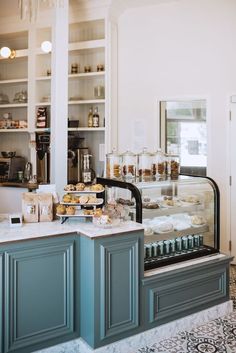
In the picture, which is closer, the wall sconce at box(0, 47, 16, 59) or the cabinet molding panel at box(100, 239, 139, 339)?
the cabinet molding panel at box(100, 239, 139, 339)

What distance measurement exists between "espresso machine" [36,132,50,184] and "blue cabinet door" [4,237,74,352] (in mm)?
2932

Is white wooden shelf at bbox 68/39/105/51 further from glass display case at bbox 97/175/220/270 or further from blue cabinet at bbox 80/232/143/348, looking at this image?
blue cabinet at bbox 80/232/143/348

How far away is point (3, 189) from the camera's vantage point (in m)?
5.53

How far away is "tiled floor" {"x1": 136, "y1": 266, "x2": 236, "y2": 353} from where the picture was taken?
113 inches

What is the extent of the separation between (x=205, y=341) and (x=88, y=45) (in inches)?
161

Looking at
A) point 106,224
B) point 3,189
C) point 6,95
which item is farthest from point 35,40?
point 106,224

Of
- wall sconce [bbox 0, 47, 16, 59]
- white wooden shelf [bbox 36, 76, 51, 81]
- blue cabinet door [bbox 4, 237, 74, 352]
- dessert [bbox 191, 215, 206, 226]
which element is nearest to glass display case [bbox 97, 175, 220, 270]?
dessert [bbox 191, 215, 206, 226]

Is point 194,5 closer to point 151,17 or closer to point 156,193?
point 151,17

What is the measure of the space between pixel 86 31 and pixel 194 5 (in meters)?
1.62

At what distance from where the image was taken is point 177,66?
5.24m

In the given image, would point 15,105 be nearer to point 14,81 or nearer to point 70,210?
point 14,81

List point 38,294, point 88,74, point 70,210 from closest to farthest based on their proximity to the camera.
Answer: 1. point 38,294
2. point 70,210
3. point 88,74

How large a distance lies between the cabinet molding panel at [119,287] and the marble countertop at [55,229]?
96 millimetres

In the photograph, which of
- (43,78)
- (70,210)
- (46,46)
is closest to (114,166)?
(70,210)
